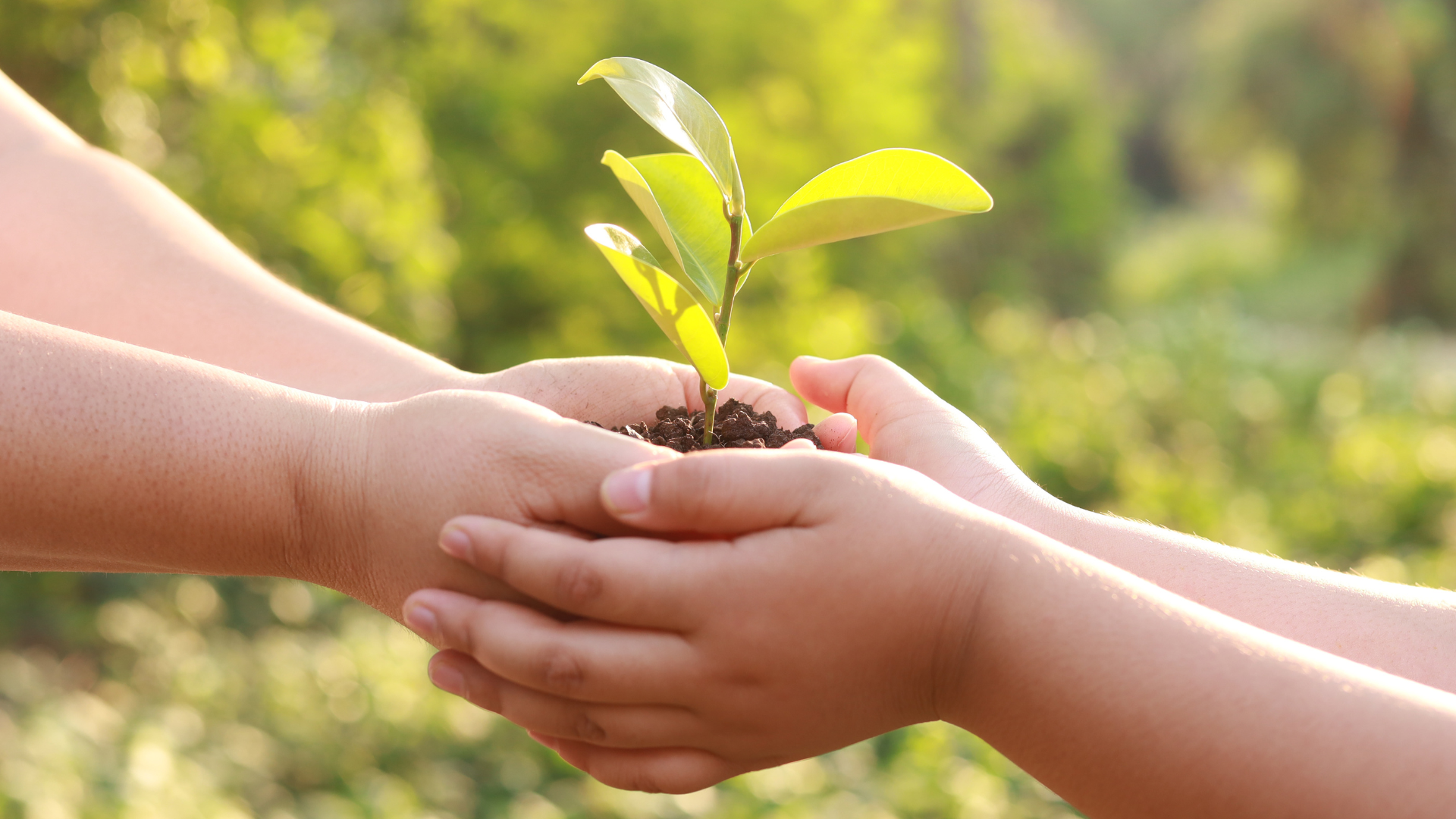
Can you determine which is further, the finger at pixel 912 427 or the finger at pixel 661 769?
the finger at pixel 912 427

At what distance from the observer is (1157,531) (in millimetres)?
1502

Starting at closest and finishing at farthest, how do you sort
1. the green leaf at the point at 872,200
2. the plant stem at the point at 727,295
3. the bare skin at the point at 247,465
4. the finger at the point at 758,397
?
1. the bare skin at the point at 247,465
2. the green leaf at the point at 872,200
3. the plant stem at the point at 727,295
4. the finger at the point at 758,397

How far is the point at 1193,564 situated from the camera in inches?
56.9

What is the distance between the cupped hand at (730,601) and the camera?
1023 mm

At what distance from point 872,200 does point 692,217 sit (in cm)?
31

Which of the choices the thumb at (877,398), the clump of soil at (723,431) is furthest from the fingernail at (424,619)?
the thumb at (877,398)

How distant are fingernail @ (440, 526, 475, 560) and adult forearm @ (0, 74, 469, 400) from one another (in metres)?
0.55

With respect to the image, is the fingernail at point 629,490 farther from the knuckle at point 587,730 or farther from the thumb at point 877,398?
the thumb at point 877,398

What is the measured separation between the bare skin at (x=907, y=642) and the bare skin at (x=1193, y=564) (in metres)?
0.32

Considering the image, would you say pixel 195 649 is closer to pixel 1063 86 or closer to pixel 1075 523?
pixel 1075 523

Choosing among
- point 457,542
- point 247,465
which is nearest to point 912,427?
point 457,542

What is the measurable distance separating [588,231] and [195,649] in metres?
3.81

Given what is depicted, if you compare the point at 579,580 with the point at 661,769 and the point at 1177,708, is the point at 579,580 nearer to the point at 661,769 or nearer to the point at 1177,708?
the point at 661,769

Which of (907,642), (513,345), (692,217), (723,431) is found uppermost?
(513,345)
